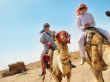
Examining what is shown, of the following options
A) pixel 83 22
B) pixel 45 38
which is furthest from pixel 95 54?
pixel 45 38

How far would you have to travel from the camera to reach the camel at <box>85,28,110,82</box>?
11844mm

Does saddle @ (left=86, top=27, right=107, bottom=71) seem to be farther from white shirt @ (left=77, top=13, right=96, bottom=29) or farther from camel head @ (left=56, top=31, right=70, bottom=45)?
camel head @ (left=56, top=31, right=70, bottom=45)

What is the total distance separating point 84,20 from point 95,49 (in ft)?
5.52

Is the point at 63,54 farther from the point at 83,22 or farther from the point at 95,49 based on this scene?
the point at 95,49

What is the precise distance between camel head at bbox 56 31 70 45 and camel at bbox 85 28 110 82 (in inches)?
61.5

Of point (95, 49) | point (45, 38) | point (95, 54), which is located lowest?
point (95, 54)

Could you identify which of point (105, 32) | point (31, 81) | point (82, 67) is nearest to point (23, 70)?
point (31, 81)

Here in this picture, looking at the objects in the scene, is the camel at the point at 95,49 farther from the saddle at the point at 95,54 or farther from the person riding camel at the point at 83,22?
the person riding camel at the point at 83,22

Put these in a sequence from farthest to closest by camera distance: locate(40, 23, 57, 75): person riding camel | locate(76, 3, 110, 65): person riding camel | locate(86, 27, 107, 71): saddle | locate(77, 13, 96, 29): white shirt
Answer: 1. locate(40, 23, 57, 75): person riding camel
2. locate(77, 13, 96, 29): white shirt
3. locate(76, 3, 110, 65): person riding camel
4. locate(86, 27, 107, 71): saddle

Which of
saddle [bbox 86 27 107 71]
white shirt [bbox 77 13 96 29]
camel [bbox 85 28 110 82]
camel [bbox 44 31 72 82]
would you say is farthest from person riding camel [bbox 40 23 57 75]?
saddle [bbox 86 27 107 71]

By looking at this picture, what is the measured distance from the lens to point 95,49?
39.4 feet

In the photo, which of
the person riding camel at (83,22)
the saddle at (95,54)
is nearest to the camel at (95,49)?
the saddle at (95,54)

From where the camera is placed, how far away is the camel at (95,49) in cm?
1184

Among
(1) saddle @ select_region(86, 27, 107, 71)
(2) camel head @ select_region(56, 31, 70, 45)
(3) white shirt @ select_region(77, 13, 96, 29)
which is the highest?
(3) white shirt @ select_region(77, 13, 96, 29)
